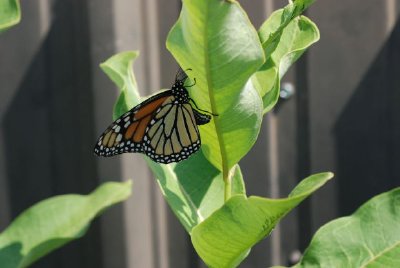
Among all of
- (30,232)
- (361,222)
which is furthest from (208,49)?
(30,232)

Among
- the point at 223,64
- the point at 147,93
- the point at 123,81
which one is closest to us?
the point at 223,64

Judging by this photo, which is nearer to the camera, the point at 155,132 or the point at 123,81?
the point at 123,81

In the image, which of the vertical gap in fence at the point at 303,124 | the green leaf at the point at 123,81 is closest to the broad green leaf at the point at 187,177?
the green leaf at the point at 123,81

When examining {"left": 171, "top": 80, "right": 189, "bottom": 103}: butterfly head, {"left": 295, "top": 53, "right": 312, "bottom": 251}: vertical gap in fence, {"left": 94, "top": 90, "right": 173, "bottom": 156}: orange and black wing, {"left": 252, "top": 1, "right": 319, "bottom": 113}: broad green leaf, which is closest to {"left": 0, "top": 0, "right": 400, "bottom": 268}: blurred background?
{"left": 295, "top": 53, "right": 312, "bottom": 251}: vertical gap in fence

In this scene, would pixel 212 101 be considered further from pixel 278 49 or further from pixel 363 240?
pixel 363 240

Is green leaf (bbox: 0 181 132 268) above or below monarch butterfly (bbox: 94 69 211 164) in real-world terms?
below

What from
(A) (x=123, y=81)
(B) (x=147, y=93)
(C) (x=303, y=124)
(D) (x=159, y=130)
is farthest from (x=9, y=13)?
(C) (x=303, y=124)

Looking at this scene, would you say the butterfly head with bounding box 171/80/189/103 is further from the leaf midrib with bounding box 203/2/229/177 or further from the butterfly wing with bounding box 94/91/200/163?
the leaf midrib with bounding box 203/2/229/177
